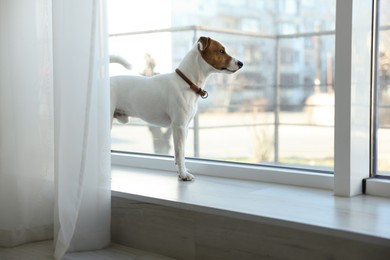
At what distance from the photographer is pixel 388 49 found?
1.33 m

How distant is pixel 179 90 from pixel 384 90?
1.82ft

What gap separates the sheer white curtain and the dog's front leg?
0.77 ft

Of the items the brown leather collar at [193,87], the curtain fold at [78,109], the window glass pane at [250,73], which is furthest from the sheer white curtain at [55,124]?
the window glass pane at [250,73]

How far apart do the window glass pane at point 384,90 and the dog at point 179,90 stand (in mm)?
382

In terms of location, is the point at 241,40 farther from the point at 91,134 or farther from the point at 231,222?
the point at 231,222

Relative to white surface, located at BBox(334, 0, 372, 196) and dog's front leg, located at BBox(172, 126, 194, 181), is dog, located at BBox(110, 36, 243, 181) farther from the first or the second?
white surface, located at BBox(334, 0, 372, 196)

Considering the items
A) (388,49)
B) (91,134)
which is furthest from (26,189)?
(388,49)

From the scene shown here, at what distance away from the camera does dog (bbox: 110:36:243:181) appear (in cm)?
148

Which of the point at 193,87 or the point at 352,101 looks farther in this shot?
the point at 193,87

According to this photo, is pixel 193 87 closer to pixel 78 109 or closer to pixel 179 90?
pixel 179 90

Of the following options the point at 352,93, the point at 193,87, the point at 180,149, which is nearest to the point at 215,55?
the point at 193,87

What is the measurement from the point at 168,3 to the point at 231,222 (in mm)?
1063

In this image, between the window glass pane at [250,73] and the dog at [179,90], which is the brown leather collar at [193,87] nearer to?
the dog at [179,90]

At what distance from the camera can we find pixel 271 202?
4.04 feet
